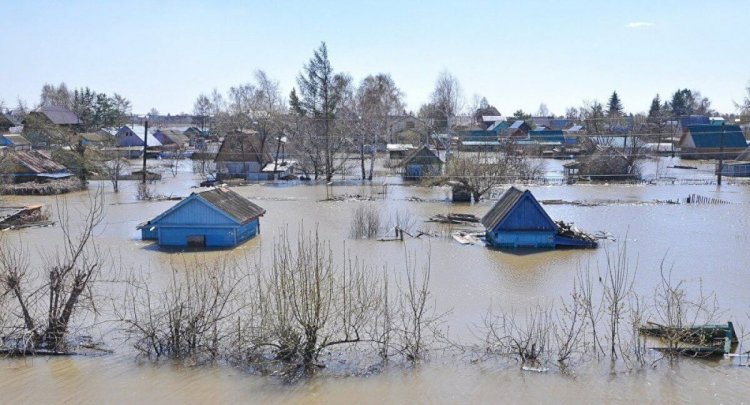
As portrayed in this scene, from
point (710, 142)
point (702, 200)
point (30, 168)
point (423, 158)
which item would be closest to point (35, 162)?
point (30, 168)

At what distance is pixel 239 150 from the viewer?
45094mm

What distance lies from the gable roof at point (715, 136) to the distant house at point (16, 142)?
57.1 m

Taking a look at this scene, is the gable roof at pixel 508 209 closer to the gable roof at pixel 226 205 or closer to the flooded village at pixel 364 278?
the flooded village at pixel 364 278

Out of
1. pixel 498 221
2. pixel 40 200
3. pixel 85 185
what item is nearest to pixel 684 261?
pixel 498 221

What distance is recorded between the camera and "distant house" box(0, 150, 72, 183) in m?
35.8

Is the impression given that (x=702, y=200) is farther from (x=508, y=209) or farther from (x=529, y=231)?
(x=508, y=209)

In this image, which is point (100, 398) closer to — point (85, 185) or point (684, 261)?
point (684, 261)

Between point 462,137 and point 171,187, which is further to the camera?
point 462,137

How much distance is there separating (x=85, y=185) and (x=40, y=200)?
5923 mm

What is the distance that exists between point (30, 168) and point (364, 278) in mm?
29342

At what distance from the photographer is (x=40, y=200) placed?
32.9m

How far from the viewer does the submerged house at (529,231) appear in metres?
20.5

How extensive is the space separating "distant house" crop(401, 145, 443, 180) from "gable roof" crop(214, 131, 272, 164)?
10348 mm

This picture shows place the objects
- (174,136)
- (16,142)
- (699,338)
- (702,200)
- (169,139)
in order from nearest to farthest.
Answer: (699,338), (702,200), (16,142), (169,139), (174,136)
